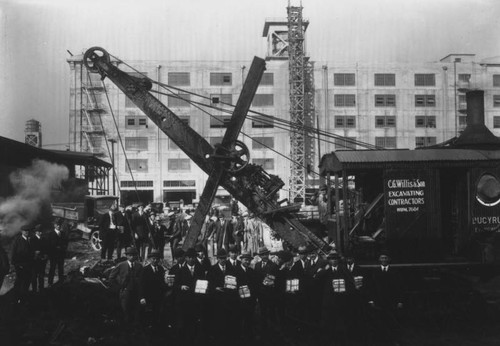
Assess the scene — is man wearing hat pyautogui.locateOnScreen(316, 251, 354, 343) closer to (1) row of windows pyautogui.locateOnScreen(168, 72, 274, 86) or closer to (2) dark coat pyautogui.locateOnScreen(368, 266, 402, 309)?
(2) dark coat pyautogui.locateOnScreen(368, 266, 402, 309)

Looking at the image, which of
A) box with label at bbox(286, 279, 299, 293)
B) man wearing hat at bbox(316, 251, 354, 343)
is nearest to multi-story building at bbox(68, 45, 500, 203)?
box with label at bbox(286, 279, 299, 293)

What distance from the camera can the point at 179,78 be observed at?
5397cm

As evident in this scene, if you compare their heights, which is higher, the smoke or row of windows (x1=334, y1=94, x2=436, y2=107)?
row of windows (x1=334, y1=94, x2=436, y2=107)

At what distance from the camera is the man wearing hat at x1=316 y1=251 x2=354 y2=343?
8.42 metres

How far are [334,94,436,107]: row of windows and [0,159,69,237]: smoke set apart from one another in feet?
113

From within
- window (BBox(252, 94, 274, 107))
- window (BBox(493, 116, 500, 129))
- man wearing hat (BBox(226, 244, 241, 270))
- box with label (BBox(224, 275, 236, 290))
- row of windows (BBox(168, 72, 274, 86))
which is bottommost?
box with label (BBox(224, 275, 236, 290))

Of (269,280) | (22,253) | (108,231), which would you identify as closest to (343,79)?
(108,231)

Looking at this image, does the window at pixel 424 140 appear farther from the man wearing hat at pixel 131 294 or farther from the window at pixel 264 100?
the man wearing hat at pixel 131 294

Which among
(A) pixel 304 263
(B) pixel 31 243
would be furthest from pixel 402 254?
(B) pixel 31 243

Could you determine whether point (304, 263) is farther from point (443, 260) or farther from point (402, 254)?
point (443, 260)

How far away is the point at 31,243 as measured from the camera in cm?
1213

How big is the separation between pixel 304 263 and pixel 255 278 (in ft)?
3.32

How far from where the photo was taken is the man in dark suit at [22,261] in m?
11.7

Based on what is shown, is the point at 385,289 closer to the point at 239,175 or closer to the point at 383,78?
the point at 239,175
